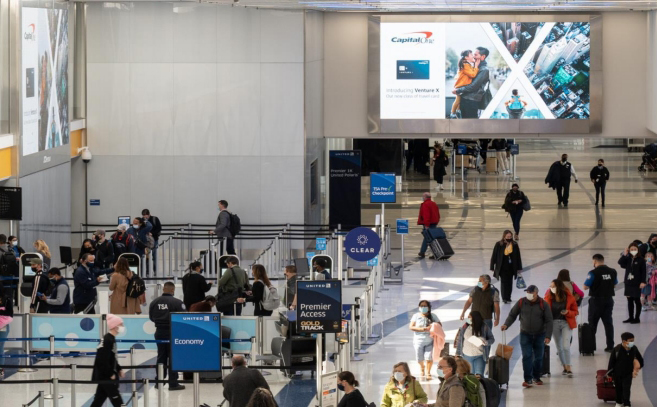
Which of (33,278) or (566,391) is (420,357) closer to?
(566,391)

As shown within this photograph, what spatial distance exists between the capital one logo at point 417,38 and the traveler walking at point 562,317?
1395cm

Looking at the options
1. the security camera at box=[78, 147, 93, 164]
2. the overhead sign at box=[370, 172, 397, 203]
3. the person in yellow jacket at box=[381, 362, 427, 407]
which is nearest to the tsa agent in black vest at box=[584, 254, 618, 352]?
the person in yellow jacket at box=[381, 362, 427, 407]

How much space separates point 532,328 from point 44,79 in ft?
39.1

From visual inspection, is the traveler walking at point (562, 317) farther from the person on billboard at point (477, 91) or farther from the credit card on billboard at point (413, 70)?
the credit card on billboard at point (413, 70)

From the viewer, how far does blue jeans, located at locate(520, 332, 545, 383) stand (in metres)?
14.3

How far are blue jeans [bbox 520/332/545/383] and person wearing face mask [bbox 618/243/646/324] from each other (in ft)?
12.4

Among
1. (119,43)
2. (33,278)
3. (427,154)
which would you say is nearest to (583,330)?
(33,278)

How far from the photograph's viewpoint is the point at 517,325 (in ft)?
59.5

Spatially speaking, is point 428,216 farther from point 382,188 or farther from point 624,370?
point 624,370

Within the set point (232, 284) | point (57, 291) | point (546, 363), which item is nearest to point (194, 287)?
point (232, 284)

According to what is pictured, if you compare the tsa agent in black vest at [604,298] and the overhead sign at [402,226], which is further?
the overhead sign at [402,226]

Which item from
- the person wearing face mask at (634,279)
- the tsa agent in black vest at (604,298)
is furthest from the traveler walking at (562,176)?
the tsa agent in black vest at (604,298)

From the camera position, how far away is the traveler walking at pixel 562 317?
587 inches

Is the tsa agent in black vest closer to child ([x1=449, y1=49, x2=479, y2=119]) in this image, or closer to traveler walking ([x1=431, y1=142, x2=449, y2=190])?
child ([x1=449, y1=49, x2=479, y2=119])
